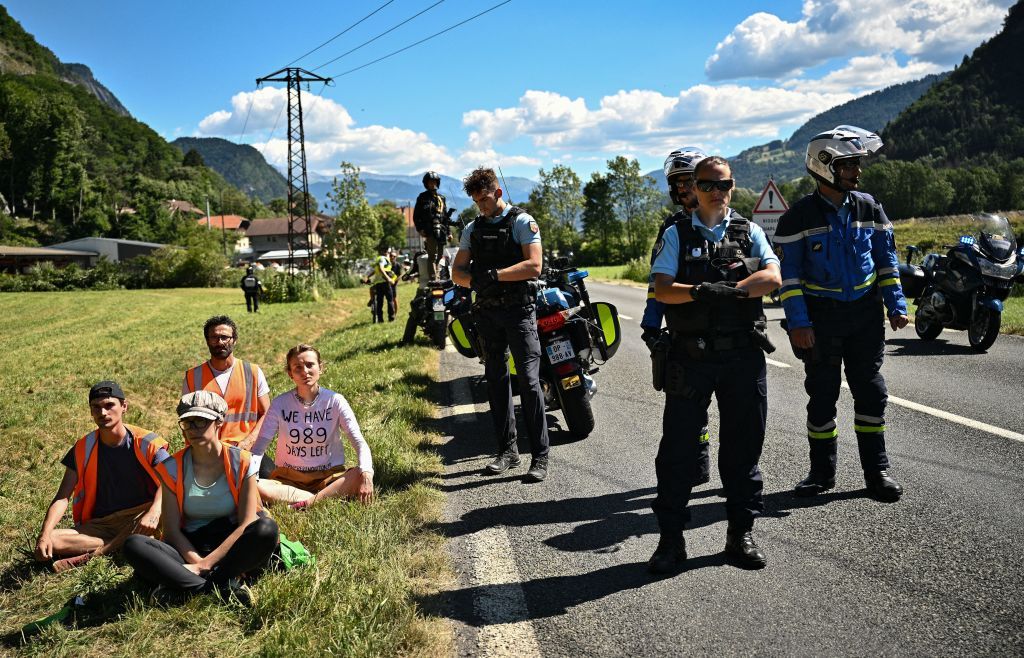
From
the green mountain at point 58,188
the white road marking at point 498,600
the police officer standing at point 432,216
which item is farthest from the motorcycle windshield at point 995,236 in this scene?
the green mountain at point 58,188

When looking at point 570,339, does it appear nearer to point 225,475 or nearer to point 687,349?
point 687,349

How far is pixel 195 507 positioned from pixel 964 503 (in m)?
4.28

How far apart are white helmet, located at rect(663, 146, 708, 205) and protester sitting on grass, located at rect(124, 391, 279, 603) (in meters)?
3.06

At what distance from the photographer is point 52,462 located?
27.8 ft

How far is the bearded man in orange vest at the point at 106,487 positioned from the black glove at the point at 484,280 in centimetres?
233

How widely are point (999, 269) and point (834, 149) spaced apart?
6.43 m

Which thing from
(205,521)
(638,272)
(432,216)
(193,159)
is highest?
(193,159)

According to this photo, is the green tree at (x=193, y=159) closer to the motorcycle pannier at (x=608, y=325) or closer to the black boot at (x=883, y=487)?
the motorcycle pannier at (x=608, y=325)

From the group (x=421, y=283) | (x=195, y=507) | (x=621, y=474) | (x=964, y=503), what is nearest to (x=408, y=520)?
(x=195, y=507)

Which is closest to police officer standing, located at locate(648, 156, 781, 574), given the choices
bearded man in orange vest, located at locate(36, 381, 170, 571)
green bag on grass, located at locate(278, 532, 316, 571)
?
green bag on grass, located at locate(278, 532, 316, 571)

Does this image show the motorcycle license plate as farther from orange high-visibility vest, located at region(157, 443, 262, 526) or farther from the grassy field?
orange high-visibility vest, located at region(157, 443, 262, 526)

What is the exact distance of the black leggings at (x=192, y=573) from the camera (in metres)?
3.76

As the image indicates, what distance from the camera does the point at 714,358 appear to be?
3.93 meters

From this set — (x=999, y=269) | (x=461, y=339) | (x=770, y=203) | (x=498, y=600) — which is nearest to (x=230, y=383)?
(x=461, y=339)
